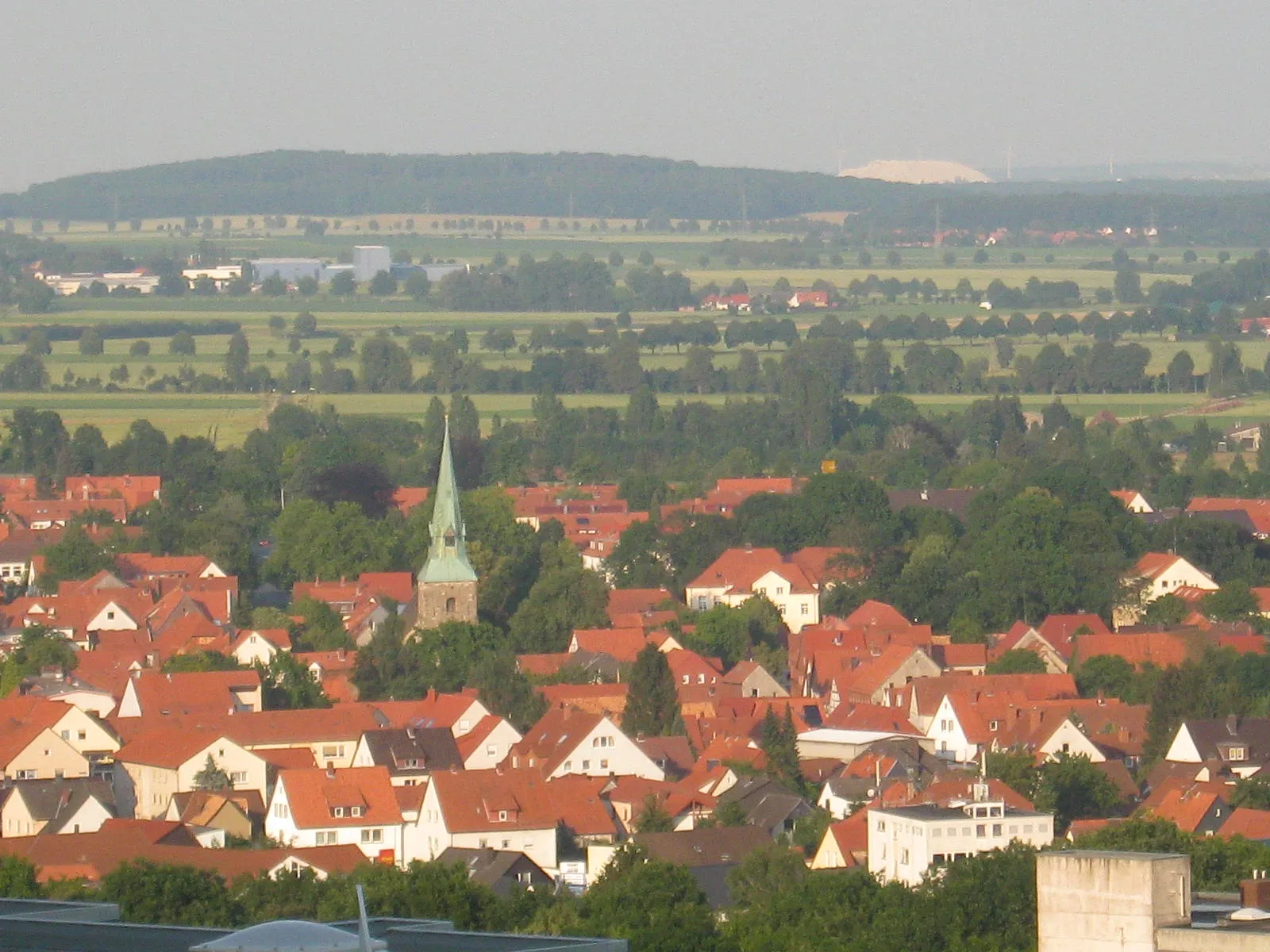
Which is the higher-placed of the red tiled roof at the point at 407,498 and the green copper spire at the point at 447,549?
the green copper spire at the point at 447,549

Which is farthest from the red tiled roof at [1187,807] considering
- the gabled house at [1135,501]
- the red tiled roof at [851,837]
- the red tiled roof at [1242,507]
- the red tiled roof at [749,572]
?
→ the gabled house at [1135,501]

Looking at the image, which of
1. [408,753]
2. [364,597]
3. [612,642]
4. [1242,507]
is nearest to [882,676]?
[612,642]

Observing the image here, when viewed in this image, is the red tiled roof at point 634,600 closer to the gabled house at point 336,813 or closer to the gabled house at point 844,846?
the gabled house at point 336,813

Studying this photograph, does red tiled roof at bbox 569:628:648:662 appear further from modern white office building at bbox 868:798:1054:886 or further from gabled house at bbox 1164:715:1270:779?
modern white office building at bbox 868:798:1054:886

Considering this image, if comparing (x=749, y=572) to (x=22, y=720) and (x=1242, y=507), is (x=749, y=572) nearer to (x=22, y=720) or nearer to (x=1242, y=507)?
(x=1242, y=507)

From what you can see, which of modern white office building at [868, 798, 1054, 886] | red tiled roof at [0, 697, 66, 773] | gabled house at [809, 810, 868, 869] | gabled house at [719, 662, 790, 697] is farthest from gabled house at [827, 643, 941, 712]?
modern white office building at [868, 798, 1054, 886]
